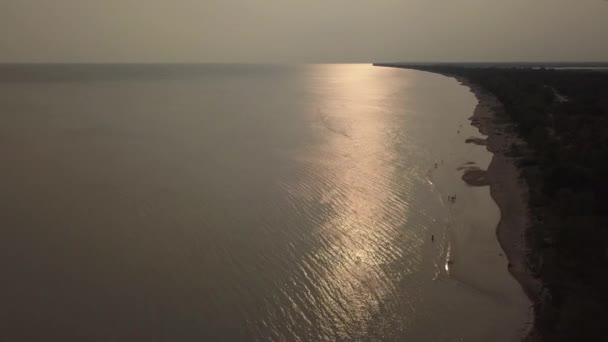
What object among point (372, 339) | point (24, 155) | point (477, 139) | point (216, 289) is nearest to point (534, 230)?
point (372, 339)

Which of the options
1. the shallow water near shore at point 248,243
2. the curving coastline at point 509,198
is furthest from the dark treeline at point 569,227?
the shallow water near shore at point 248,243

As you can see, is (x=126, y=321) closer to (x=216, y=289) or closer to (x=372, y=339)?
(x=216, y=289)

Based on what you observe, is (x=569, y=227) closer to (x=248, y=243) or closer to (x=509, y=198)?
(x=509, y=198)

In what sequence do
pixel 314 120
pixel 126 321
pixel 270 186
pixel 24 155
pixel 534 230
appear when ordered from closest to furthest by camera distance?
pixel 126 321 → pixel 534 230 → pixel 270 186 → pixel 24 155 → pixel 314 120

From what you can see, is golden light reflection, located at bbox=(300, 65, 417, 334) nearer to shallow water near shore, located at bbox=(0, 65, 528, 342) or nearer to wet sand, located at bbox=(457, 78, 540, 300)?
shallow water near shore, located at bbox=(0, 65, 528, 342)

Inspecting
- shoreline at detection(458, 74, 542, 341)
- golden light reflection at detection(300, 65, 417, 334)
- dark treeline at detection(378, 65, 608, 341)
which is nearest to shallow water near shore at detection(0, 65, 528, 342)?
golden light reflection at detection(300, 65, 417, 334)

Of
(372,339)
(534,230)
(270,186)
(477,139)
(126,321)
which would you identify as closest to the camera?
(372,339)

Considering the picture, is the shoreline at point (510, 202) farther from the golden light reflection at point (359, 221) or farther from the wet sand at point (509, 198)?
the golden light reflection at point (359, 221)
